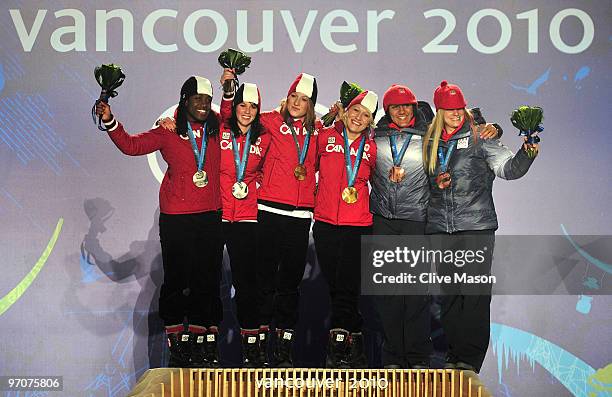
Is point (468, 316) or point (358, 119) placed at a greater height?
point (358, 119)

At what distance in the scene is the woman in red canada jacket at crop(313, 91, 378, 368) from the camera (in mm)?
5656

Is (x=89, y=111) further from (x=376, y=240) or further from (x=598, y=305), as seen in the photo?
(x=598, y=305)

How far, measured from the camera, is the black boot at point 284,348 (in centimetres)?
569

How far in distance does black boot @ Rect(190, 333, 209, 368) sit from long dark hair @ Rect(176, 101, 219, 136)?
128 centimetres

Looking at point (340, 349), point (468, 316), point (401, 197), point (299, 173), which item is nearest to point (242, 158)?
point (299, 173)

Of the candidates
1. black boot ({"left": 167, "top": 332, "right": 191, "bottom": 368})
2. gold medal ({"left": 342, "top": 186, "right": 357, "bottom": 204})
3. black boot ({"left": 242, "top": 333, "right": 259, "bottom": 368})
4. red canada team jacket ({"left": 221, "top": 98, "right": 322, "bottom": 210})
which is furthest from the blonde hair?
black boot ({"left": 167, "top": 332, "right": 191, "bottom": 368})

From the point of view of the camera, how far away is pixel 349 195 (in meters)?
5.64

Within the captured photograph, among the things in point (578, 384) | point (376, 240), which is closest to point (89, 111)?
point (376, 240)

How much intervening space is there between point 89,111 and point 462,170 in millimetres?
2418

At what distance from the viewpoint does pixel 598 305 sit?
5836 millimetres

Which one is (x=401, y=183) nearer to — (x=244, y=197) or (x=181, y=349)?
(x=244, y=197)

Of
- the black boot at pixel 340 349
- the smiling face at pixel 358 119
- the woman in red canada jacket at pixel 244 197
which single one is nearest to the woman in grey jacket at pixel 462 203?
the smiling face at pixel 358 119

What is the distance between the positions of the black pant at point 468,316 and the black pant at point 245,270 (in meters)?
1.18

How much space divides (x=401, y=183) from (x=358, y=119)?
0.49 m
